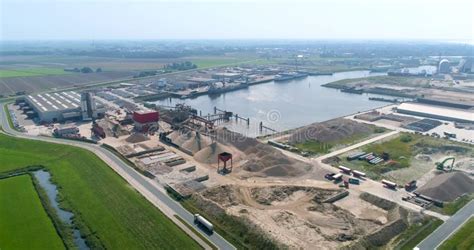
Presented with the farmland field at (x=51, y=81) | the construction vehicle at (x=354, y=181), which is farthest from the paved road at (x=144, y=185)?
the farmland field at (x=51, y=81)

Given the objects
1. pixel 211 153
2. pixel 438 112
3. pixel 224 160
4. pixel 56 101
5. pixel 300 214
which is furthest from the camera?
pixel 56 101

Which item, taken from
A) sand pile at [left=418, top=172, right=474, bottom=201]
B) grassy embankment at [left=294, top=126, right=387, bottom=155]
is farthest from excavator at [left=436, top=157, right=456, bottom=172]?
grassy embankment at [left=294, top=126, right=387, bottom=155]

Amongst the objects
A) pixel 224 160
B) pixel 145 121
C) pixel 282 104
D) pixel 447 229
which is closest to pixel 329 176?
pixel 224 160

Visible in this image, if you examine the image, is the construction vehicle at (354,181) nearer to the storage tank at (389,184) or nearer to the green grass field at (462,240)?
the storage tank at (389,184)

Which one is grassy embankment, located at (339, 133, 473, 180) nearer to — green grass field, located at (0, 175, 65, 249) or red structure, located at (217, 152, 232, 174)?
red structure, located at (217, 152, 232, 174)

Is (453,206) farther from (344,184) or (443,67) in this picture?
(443,67)
